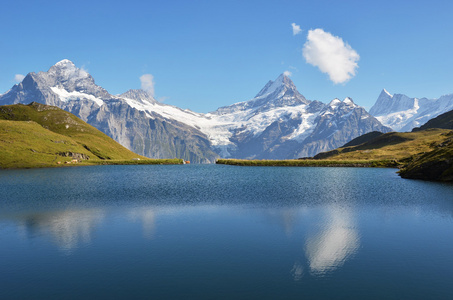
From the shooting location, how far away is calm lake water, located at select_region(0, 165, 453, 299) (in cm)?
2391

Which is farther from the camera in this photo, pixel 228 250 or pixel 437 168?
pixel 437 168

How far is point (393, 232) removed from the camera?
38844mm

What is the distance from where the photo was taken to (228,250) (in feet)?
108

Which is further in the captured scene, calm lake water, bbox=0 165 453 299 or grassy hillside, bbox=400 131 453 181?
grassy hillside, bbox=400 131 453 181

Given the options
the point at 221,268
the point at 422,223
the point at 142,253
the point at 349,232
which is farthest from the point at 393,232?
the point at 142,253

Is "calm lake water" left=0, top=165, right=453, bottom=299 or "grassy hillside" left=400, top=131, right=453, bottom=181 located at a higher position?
"grassy hillside" left=400, top=131, right=453, bottom=181

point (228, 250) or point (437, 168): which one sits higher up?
point (437, 168)

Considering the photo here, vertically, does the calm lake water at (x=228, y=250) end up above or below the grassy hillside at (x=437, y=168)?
below

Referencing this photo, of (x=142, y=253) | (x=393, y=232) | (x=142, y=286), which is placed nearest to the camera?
(x=142, y=286)

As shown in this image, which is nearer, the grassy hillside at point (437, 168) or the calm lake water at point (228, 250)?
the calm lake water at point (228, 250)

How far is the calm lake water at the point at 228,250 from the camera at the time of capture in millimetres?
23906

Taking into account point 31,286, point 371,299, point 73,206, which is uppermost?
point 73,206

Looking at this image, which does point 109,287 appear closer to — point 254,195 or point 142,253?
point 142,253

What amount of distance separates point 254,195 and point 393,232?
3500 centimetres
